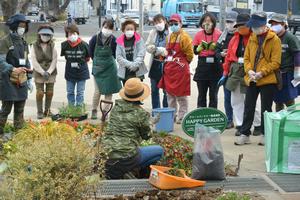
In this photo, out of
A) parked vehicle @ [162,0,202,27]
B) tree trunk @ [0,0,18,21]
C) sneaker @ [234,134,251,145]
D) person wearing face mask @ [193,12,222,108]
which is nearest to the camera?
sneaker @ [234,134,251,145]

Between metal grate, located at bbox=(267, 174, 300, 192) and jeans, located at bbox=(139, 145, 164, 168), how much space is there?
1.26 m

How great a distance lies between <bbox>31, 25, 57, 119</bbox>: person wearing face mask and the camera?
421 inches

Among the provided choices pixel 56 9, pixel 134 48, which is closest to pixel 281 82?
pixel 134 48

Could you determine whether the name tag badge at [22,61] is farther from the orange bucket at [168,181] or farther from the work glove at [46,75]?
the orange bucket at [168,181]

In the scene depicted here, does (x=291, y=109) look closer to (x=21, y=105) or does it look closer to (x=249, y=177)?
(x=249, y=177)

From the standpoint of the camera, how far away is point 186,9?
54.6 metres

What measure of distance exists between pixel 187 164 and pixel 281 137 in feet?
3.82

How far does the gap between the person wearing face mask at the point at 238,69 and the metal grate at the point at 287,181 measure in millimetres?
2246

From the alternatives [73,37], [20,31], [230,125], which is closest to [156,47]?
[73,37]

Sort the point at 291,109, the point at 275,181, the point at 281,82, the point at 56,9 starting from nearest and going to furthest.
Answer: the point at 275,181, the point at 291,109, the point at 281,82, the point at 56,9

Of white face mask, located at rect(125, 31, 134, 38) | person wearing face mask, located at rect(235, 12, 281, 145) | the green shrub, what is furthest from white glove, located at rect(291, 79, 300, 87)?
the green shrub

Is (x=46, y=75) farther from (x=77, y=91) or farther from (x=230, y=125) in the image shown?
(x=230, y=125)

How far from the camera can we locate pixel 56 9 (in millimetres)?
64625

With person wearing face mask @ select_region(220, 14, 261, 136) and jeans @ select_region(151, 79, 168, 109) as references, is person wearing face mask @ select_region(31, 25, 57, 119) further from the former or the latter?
person wearing face mask @ select_region(220, 14, 261, 136)
